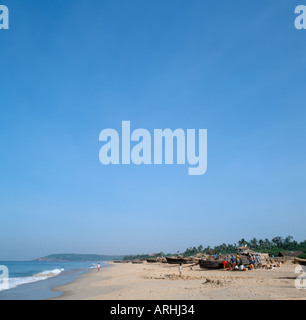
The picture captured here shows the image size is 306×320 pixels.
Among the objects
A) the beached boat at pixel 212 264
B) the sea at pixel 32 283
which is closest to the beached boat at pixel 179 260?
the sea at pixel 32 283

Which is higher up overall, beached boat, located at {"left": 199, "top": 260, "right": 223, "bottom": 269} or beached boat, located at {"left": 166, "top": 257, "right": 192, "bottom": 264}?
beached boat, located at {"left": 199, "top": 260, "right": 223, "bottom": 269}

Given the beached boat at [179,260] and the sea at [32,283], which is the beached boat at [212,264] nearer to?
the sea at [32,283]

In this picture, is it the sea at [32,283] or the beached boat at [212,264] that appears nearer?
the sea at [32,283]

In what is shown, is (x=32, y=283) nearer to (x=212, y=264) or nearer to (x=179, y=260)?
(x=212, y=264)

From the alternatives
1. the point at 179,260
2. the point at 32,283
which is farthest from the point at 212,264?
the point at 179,260

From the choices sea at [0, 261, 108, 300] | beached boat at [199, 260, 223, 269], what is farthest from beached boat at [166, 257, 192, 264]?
beached boat at [199, 260, 223, 269]

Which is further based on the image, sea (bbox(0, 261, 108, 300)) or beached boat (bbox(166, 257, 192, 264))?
beached boat (bbox(166, 257, 192, 264))

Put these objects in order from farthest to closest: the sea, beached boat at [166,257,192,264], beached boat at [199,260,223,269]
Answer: beached boat at [166,257,192,264] → beached boat at [199,260,223,269] → the sea

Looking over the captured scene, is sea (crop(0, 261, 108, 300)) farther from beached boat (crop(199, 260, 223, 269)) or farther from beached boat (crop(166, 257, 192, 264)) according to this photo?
beached boat (crop(166, 257, 192, 264))
